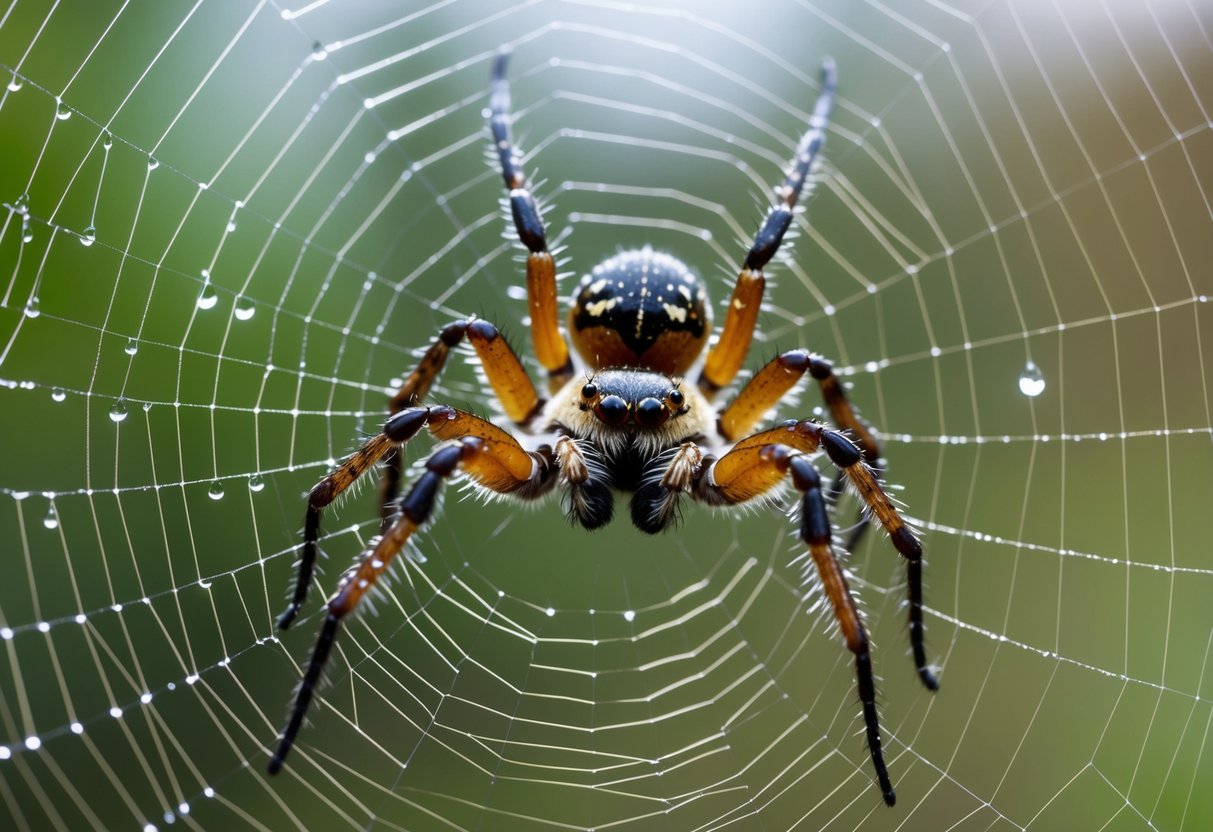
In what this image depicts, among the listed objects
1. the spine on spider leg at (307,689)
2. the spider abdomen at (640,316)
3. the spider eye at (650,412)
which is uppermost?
the spider abdomen at (640,316)

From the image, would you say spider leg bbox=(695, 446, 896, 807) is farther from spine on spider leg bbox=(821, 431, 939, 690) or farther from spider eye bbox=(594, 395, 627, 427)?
spider eye bbox=(594, 395, 627, 427)

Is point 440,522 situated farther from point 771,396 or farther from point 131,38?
point 131,38

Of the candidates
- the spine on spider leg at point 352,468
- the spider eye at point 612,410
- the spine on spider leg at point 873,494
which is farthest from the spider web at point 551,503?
the spider eye at point 612,410

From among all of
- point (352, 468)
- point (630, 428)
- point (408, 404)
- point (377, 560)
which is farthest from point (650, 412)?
point (377, 560)

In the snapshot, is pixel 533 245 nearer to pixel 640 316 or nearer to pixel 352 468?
pixel 640 316

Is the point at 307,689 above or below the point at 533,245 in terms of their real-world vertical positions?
below

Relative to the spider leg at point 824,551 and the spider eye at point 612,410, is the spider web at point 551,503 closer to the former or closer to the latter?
the spider leg at point 824,551
